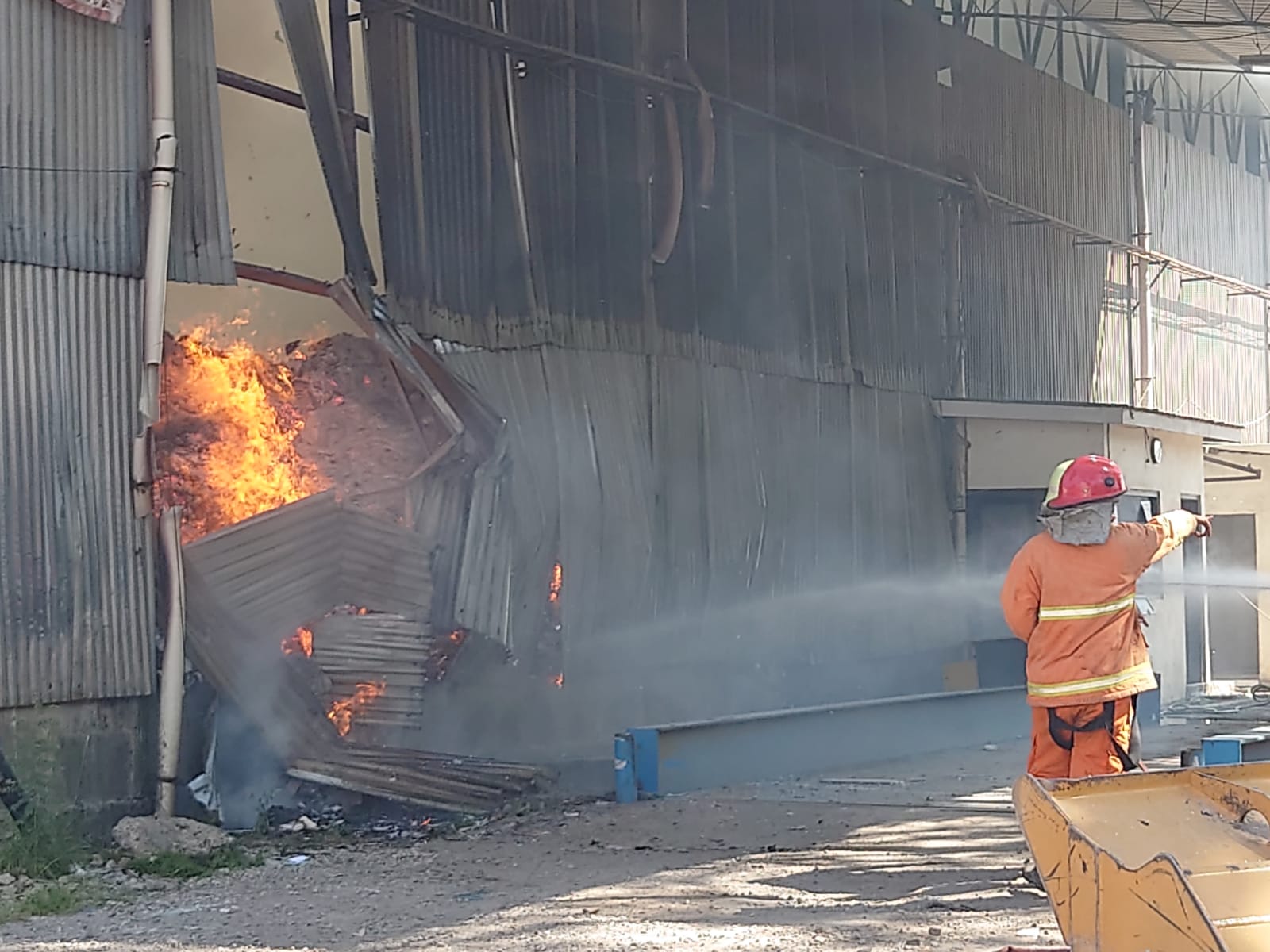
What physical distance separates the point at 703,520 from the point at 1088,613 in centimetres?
707

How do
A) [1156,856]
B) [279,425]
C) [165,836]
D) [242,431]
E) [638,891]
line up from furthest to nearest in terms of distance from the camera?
[279,425] → [242,431] → [165,836] → [638,891] → [1156,856]

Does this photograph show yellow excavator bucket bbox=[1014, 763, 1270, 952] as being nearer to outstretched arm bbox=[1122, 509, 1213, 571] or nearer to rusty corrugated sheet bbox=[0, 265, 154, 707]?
Result: outstretched arm bbox=[1122, 509, 1213, 571]

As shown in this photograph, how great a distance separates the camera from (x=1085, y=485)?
7.29m

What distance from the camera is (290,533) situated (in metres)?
10.5

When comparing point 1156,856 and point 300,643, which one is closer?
point 1156,856

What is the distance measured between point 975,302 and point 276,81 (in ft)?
33.6

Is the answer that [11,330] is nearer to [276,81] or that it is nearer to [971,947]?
[276,81]

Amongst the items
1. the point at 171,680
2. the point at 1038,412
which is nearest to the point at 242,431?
the point at 171,680

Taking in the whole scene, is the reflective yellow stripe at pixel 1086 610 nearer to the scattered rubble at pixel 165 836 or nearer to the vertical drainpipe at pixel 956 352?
the scattered rubble at pixel 165 836

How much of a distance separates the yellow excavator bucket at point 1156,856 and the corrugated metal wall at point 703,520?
22.2 feet

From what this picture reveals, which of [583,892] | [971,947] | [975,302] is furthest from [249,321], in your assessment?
[975,302]

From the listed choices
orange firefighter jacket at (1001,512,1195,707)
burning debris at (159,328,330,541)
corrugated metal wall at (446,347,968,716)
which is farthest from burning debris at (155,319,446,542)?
orange firefighter jacket at (1001,512,1195,707)

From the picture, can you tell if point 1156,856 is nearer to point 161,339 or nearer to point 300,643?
point 161,339

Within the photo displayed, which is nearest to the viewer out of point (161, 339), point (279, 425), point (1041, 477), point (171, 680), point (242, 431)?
point (171, 680)
